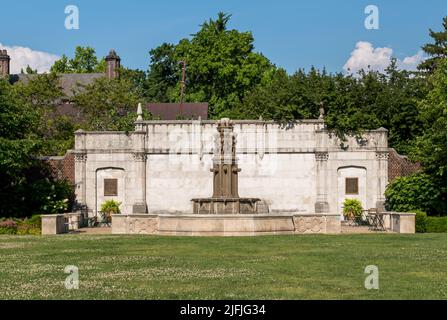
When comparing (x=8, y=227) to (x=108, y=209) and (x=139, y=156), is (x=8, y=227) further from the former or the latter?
(x=139, y=156)

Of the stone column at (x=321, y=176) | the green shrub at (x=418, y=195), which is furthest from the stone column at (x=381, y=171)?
the stone column at (x=321, y=176)

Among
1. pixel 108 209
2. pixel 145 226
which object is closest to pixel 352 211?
pixel 108 209

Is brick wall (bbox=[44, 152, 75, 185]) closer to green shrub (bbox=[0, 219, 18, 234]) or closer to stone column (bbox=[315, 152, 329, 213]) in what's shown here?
green shrub (bbox=[0, 219, 18, 234])

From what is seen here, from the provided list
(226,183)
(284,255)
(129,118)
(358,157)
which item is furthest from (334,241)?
(129,118)

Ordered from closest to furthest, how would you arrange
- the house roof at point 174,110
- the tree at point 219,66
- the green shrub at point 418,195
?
the green shrub at point 418,195, the house roof at point 174,110, the tree at point 219,66

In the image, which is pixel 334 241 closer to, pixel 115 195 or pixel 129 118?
pixel 115 195

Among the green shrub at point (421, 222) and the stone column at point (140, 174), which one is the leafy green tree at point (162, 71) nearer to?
the stone column at point (140, 174)

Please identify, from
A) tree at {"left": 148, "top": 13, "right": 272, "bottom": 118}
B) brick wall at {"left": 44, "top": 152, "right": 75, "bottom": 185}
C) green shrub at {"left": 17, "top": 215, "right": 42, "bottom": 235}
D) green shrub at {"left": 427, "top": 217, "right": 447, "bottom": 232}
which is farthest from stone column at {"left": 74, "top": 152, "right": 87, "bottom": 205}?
tree at {"left": 148, "top": 13, "right": 272, "bottom": 118}

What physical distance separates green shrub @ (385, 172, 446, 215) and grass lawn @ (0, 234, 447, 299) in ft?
38.1

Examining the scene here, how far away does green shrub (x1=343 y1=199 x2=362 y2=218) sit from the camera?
145 ft

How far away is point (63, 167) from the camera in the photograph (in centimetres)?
4641

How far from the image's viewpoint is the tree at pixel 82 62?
11088 centimetres

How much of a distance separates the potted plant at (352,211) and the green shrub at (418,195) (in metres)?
2.16

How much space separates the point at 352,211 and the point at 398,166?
3957 mm
